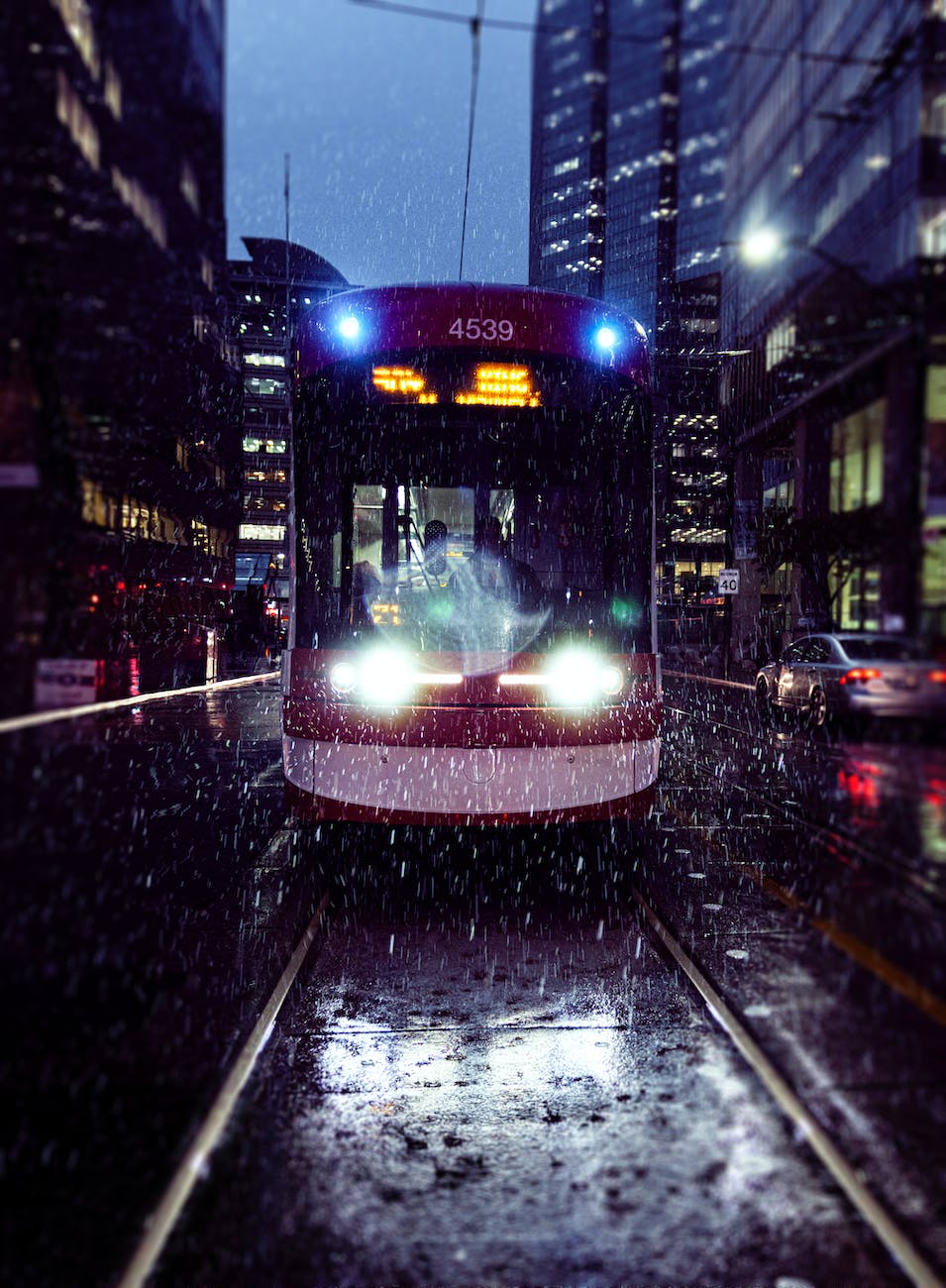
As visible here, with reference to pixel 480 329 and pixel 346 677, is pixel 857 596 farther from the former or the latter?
pixel 480 329

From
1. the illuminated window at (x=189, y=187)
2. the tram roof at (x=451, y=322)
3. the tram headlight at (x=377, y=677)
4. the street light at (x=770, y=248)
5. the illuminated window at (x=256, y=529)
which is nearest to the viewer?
the street light at (x=770, y=248)

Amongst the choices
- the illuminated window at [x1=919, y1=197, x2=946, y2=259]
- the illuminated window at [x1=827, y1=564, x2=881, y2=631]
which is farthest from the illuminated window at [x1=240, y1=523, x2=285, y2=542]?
the illuminated window at [x1=919, y1=197, x2=946, y2=259]

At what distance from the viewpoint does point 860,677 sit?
1.37 meters

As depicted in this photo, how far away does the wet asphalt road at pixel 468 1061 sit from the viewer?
1.57 meters

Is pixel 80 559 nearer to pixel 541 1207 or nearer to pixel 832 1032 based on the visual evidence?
pixel 832 1032

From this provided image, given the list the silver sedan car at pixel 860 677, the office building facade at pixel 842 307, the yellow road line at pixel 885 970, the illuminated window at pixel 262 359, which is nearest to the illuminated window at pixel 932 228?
the office building facade at pixel 842 307

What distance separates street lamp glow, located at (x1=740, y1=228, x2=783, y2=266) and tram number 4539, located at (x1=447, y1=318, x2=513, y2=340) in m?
3.37

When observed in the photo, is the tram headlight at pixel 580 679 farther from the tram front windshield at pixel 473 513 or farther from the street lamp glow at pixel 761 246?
the street lamp glow at pixel 761 246

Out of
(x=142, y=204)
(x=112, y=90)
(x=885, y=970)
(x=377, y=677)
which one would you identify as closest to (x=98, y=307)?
(x=142, y=204)

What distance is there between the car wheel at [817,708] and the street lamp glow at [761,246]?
0.69 m

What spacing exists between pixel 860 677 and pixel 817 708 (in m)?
0.15

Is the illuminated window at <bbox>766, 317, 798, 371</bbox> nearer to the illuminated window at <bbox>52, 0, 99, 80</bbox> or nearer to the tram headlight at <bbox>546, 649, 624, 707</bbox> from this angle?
the illuminated window at <bbox>52, 0, 99, 80</bbox>

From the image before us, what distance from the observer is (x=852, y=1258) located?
2.10 m

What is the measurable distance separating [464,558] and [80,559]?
3.57 metres
